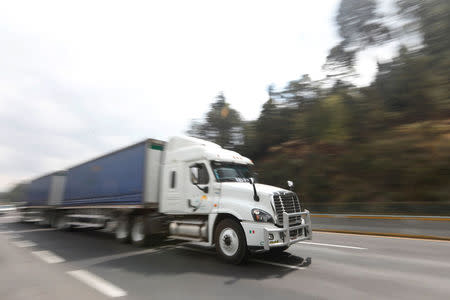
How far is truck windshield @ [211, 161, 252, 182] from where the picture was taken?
7344 mm

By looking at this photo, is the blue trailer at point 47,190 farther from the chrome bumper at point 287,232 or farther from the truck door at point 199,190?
the chrome bumper at point 287,232

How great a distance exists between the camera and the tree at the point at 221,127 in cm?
5158

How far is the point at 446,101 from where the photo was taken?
68.8ft

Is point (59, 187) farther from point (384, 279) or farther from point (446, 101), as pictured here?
point (446, 101)

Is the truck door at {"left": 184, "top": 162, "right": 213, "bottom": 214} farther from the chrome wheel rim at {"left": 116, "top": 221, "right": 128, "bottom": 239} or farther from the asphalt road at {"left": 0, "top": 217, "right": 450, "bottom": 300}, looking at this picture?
the chrome wheel rim at {"left": 116, "top": 221, "right": 128, "bottom": 239}

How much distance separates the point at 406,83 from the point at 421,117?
3338 millimetres

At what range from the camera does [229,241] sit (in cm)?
650

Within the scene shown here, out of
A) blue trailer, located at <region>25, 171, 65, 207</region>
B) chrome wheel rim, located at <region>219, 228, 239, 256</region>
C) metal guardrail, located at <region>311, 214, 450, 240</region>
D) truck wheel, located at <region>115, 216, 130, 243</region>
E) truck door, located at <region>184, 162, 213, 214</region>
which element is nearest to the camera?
chrome wheel rim, located at <region>219, 228, 239, 256</region>

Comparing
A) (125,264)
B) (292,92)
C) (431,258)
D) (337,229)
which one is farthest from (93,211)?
(292,92)

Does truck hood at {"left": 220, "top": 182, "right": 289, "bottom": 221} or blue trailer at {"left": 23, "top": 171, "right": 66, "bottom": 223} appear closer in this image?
truck hood at {"left": 220, "top": 182, "right": 289, "bottom": 221}

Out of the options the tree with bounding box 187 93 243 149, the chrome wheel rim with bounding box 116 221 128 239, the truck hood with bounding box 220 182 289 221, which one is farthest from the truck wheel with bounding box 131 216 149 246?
the tree with bounding box 187 93 243 149

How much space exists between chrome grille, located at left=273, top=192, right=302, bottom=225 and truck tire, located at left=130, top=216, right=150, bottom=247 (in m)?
4.74

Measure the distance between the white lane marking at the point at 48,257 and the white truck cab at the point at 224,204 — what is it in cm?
299

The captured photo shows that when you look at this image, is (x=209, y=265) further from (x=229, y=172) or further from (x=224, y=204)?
(x=229, y=172)
